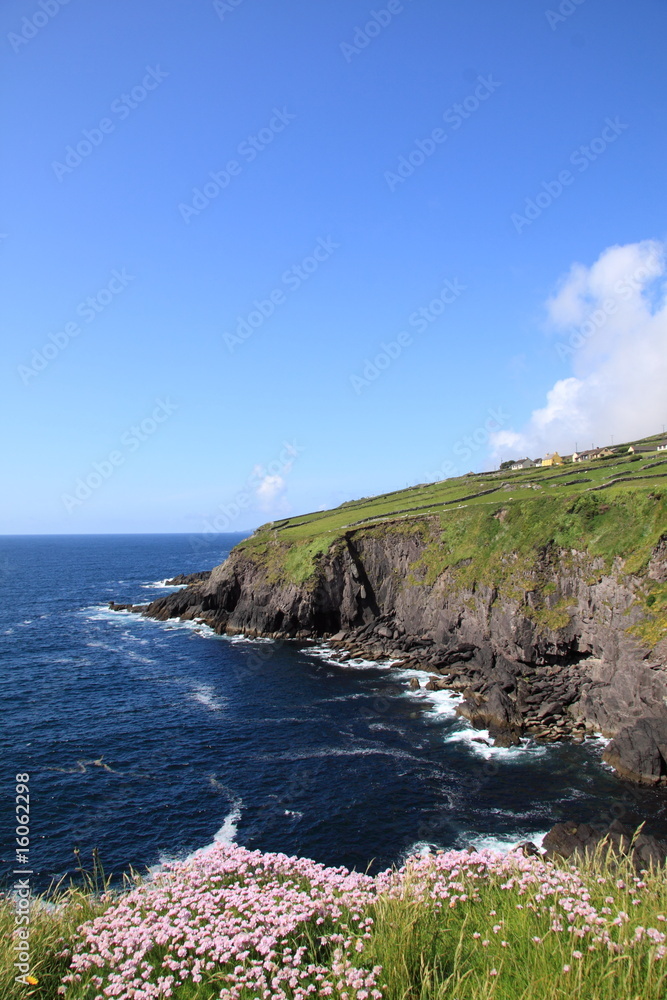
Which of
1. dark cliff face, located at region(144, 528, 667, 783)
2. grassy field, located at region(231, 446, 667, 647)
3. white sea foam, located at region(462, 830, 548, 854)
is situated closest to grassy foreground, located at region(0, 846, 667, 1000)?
white sea foam, located at region(462, 830, 548, 854)

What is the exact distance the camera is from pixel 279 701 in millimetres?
52188

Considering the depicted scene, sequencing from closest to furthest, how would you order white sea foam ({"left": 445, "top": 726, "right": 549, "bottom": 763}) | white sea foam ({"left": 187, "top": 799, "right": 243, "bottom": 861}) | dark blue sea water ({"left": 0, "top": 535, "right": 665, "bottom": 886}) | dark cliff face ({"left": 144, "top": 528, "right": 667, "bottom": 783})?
1. white sea foam ({"left": 187, "top": 799, "right": 243, "bottom": 861})
2. dark blue sea water ({"left": 0, "top": 535, "right": 665, "bottom": 886})
3. white sea foam ({"left": 445, "top": 726, "right": 549, "bottom": 763})
4. dark cliff face ({"left": 144, "top": 528, "right": 667, "bottom": 783})

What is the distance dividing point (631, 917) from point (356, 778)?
1202 inches

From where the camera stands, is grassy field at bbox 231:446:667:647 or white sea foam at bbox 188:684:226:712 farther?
white sea foam at bbox 188:684:226:712

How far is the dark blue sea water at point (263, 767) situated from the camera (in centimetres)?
3027

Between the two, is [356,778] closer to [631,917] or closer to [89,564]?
[631,917]

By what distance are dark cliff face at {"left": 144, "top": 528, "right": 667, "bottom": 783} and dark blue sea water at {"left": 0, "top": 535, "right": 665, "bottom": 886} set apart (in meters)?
3.50

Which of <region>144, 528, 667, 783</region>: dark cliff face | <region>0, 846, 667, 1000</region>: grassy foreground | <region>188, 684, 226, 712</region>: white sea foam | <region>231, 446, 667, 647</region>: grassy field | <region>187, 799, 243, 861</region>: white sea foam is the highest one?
<region>231, 446, 667, 647</region>: grassy field

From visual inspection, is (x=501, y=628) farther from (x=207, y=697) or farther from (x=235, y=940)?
(x=235, y=940)

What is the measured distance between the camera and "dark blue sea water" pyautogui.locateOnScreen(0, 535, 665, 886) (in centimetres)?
3027

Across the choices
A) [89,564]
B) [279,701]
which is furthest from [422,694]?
[89,564]

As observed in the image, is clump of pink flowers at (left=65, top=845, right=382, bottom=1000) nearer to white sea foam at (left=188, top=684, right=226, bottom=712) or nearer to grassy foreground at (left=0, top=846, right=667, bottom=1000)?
grassy foreground at (left=0, top=846, right=667, bottom=1000)

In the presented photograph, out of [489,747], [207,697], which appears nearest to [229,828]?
[489,747]

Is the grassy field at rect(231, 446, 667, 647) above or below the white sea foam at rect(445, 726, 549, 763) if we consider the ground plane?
above
